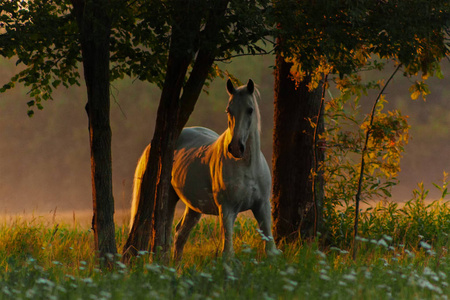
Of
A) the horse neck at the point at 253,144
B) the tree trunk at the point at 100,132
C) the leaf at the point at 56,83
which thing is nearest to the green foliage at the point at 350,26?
the horse neck at the point at 253,144

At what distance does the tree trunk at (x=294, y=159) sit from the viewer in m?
10.3

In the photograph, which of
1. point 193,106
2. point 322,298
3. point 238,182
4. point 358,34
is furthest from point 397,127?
point 322,298

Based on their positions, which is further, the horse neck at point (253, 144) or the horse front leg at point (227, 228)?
the horse neck at point (253, 144)

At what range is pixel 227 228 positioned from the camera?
8156 mm

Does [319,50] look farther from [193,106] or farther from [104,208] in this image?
[104,208]

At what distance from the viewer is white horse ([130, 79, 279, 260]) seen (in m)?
7.94

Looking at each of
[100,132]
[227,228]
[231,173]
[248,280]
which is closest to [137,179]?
[100,132]

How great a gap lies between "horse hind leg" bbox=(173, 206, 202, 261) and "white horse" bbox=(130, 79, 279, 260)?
0.22 meters

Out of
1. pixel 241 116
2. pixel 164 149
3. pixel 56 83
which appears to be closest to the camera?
pixel 241 116

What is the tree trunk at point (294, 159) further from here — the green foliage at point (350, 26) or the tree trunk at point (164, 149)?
the green foliage at point (350, 26)

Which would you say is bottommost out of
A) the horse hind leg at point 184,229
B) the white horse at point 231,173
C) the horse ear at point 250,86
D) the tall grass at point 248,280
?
the horse hind leg at point 184,229

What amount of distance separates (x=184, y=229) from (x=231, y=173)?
2183 mm

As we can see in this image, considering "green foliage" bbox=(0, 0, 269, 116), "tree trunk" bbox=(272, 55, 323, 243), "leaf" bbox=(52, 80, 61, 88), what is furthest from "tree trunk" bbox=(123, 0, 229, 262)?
"leaf" bbox=(52, 80, 61, 88)

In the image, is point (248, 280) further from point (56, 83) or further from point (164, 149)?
point (56, 83)
